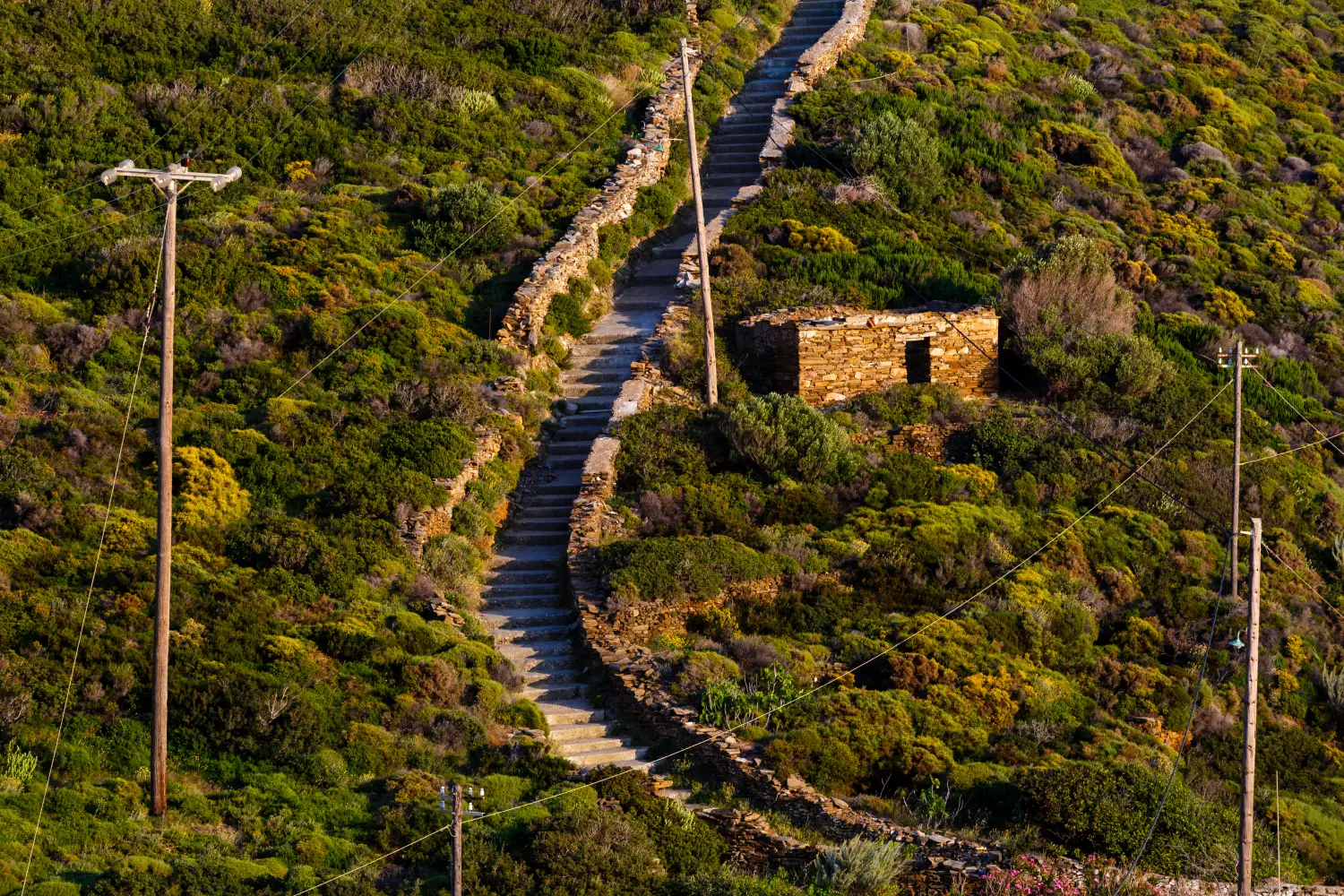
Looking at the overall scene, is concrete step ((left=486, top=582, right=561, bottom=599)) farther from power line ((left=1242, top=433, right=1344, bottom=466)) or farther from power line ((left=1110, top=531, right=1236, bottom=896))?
power line ((left=1242, top=433, right=1344, bottom=466))

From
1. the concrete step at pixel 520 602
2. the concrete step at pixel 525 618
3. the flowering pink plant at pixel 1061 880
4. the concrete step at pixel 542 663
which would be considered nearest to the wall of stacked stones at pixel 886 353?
the concrete step at pixel 520 602

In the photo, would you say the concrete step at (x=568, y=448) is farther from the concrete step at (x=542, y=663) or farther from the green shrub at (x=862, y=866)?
the green shrub at (x=862, y=866)

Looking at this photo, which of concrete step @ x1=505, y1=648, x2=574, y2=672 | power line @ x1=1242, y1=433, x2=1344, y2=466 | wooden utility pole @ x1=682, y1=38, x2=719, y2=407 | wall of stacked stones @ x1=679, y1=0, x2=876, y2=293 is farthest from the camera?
wall of stacked stones @ x1=679, y1=0, x2=876, y2=293

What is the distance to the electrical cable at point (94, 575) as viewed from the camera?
64.8ft

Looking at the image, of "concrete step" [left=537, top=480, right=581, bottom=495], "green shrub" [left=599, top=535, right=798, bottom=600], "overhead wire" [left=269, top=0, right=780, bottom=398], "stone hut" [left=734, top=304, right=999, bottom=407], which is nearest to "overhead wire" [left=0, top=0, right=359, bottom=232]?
"overhead wire" [left=269, top=0, right=780, bottom=398]

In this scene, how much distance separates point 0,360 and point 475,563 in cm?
909

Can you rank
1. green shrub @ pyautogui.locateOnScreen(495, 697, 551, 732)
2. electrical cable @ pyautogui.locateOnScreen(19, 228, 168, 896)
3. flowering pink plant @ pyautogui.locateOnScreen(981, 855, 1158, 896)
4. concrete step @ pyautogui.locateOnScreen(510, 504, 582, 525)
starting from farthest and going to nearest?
concrete step @ pyautogui.locateOnScreen(510, 504, 582, 525)
green shrub @ pyautogui.locateOnScreen(495, 697, 551, 732)
flowering pink plant @ pyautogui.locateOnScreen(981, 855, 1158, 896)
electrical cable @ pyautogui.locateOnScreen(19, 228, 168, 896)

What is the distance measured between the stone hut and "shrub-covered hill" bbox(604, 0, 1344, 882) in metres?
0.55

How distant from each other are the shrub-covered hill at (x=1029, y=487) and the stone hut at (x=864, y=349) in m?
0.55

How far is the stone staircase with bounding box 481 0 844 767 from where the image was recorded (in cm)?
2402

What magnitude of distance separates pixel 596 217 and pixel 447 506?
10091mm

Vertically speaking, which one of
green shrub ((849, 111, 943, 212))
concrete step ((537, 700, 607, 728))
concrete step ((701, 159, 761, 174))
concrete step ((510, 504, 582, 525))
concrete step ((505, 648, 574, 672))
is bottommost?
concrete step ((537, 700, 607, 728))

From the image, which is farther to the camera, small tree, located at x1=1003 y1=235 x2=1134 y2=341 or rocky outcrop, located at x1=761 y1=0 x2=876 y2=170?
rocky outcrop, located at x1=761 y1=0 x2=876 y2=170

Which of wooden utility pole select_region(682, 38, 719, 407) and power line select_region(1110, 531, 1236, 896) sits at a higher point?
wooden utility pole select_region(682, 38, 719, 407)
